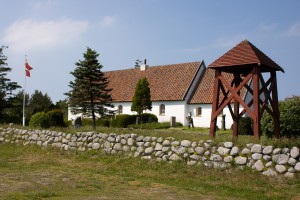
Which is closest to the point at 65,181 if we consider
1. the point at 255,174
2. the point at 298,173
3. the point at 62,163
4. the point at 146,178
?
the point at 146,178

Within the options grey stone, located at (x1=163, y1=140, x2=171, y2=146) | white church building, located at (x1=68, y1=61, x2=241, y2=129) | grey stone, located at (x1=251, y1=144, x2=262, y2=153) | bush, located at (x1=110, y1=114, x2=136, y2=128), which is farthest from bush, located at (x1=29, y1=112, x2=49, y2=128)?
white church building, located at (x1=68, y1=61, x2=241, y2=129)

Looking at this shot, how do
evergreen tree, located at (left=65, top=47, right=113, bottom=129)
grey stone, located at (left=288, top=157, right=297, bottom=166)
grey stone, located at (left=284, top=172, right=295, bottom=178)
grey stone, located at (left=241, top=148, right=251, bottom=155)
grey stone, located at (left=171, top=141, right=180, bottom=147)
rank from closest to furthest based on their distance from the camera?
grey stone, located at (left=284, top=172, right=295, bottom=178)
grey stone, located at (left=288, top=157, right=297, bottom=166)
grey stone, located at (left=241, top=148, right=251, bottom=155)
grey stone, located at (left=171, top=141, right=180, bottom=147)
evergreen tree, located at (left=65, top=47, right=113, bottom=129)

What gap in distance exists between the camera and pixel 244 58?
1247cm

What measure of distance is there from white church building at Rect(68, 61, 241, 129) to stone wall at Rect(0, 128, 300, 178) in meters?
16.9

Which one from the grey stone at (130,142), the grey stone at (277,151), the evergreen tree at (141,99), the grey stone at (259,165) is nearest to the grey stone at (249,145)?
the grey stone at (259,165)

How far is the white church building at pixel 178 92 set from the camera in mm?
32406

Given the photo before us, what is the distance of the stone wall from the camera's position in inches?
401

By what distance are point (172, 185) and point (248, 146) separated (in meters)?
2.96

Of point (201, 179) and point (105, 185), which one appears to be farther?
point (201, 179)

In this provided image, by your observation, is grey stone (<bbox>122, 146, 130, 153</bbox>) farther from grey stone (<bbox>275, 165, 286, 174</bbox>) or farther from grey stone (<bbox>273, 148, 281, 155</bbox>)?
grey stone (<bbox>275, 165, 286, 174</bbox>)

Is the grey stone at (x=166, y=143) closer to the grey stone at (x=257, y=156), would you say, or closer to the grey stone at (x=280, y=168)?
the grey stone at (x=257, y=156)

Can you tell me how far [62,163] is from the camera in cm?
1343

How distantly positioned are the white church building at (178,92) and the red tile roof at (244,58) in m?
16.7

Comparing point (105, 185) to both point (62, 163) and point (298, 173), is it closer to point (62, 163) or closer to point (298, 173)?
point (62, 163)
